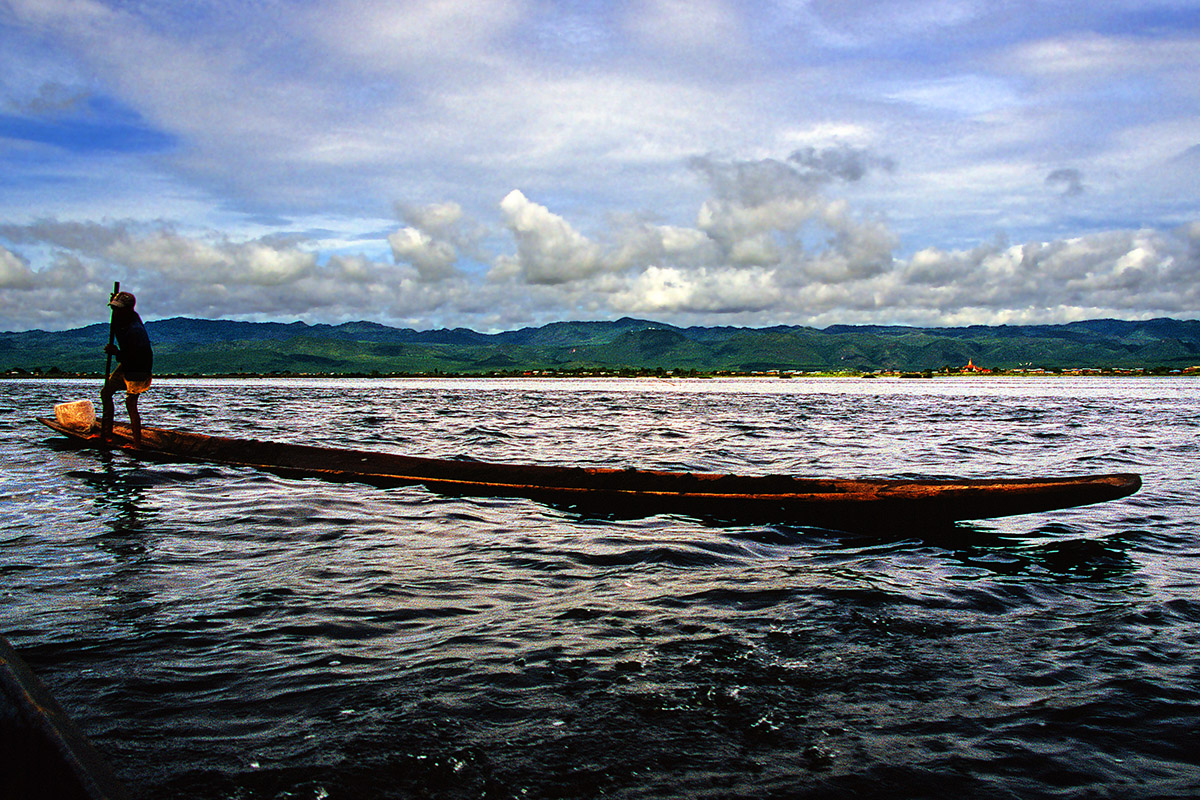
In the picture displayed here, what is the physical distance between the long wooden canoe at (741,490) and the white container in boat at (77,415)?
11378 millimetres

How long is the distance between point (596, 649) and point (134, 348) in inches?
664

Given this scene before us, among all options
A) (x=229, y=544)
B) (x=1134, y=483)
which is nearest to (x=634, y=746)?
(x=229, y=544)

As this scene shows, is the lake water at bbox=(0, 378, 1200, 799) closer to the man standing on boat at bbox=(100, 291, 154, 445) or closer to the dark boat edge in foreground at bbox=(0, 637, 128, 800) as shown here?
the dark boat edge in foreground at bbox=(0, 637, 128, 800)

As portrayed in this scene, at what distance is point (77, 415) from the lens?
75.4 feet

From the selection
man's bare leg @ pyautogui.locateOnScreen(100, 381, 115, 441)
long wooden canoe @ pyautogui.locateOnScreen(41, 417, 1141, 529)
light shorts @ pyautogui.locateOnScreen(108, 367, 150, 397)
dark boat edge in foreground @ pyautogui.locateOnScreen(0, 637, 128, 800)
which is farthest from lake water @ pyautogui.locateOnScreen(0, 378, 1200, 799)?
man's bare leg @ pyautogui.locateOnScreen(100, 381, 115, 441)

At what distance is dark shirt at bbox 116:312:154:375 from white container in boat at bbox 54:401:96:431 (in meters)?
6.91

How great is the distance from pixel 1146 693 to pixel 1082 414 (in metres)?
50.8

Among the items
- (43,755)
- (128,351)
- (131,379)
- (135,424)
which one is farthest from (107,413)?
(43,755)

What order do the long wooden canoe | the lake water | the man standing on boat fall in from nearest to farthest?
the lake water, the long wooden canoe, the man standing on boat

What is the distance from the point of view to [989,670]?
595 cm

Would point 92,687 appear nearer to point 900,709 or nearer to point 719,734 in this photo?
point 719,734

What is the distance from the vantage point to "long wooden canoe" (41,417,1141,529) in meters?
9.37

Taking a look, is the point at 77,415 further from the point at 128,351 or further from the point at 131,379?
the point at 128,351

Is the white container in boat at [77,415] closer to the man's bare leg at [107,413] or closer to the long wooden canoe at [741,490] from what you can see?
the man's bare leg at [107,413]
